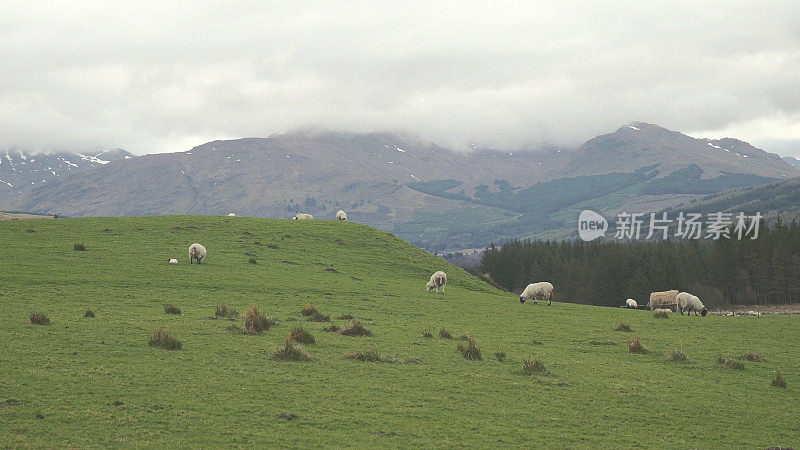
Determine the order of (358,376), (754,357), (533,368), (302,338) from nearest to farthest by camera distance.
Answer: (358,376) → (533,368) → (302,338) → (754,357)

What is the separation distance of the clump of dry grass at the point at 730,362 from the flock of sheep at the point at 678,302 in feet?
75.1

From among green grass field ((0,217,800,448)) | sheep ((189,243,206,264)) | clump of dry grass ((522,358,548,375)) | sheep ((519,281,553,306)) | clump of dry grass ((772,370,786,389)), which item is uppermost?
sheep ((189,243,206,264))

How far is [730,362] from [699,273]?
9788cm

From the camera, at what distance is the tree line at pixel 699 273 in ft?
331

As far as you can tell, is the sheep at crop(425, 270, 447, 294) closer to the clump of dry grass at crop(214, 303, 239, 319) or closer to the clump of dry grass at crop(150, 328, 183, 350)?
the clump of dry grass at crop(214, 303, 239, 319)

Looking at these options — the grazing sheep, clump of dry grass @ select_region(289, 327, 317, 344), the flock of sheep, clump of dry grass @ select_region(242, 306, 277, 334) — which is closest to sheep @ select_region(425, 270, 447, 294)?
the flock of sheep

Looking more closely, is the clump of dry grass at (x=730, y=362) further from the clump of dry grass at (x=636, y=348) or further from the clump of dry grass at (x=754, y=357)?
the clump of dry grass at (x=636, y=348)

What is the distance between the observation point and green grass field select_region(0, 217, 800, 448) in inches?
518

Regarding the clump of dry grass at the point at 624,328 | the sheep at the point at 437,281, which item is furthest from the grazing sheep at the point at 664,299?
the clump of dry grass at the point at 624,328

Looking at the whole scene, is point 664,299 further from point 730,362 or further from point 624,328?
point 730,362

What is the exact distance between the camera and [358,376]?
1827 cm

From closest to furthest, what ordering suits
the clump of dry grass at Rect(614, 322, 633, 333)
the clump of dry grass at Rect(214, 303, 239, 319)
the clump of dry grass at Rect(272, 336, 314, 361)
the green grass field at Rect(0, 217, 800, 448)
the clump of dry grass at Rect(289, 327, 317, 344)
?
the green grass field at Rect(0, 217, 800, 448), the clump of dry grass at Rect(272, 336, 314, 361), the clump of dry grass at Rect(289, 327, 317, 344), the clump of dry grass at Rect(214, 303, 239, 319), the clump of dry grass at Rect(614, 322, 633, 333)

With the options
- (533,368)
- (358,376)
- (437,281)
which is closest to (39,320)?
(358,376)

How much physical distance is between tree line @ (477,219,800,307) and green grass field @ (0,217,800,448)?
6383 cm
